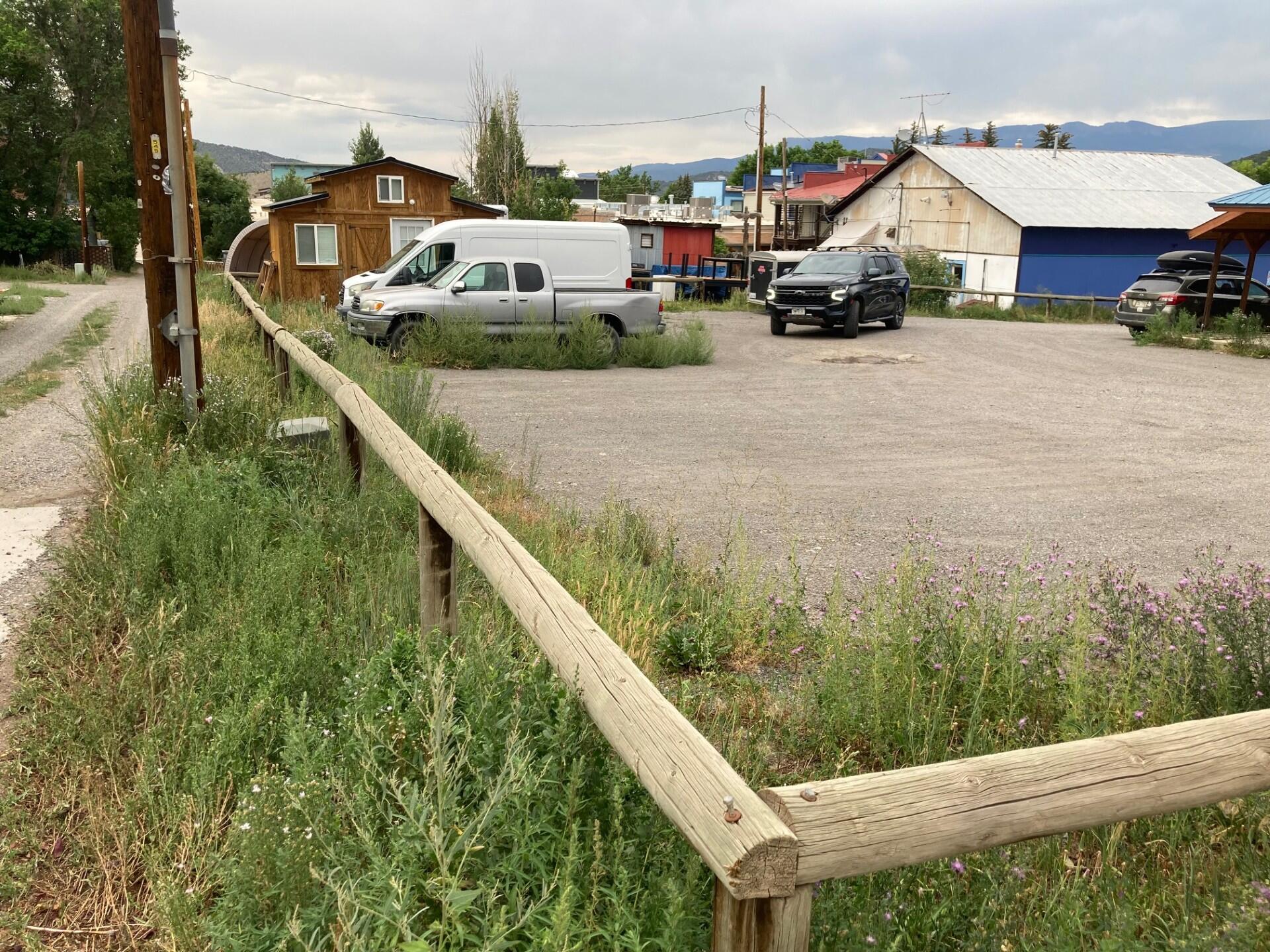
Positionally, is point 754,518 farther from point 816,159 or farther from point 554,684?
point 816,159

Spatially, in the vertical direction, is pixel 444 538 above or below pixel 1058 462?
above

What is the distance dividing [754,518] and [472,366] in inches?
423

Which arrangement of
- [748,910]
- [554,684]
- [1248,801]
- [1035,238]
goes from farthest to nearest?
[1035,238] < [1248,801] < [554,684] < [748,910]

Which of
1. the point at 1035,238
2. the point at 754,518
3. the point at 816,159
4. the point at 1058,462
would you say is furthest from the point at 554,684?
the point at 816,159

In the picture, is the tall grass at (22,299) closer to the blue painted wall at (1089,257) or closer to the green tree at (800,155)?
the blue painted wall at (1089,257)

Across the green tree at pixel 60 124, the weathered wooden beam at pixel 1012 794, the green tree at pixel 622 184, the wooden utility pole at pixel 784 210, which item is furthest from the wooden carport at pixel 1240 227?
the green tree at pixel 622 184

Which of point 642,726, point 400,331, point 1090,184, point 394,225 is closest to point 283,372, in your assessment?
point 642,726

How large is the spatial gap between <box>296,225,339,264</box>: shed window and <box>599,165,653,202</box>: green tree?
89.1 metres

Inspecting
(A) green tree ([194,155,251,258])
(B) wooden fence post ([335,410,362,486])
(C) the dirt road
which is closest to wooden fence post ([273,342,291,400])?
(C) the dirt road

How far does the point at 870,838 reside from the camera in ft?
5.99

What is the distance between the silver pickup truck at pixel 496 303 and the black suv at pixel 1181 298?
1370 centimetres

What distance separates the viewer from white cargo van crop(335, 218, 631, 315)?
19750mm

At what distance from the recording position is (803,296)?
24.4m

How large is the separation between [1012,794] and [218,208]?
79.7 m
